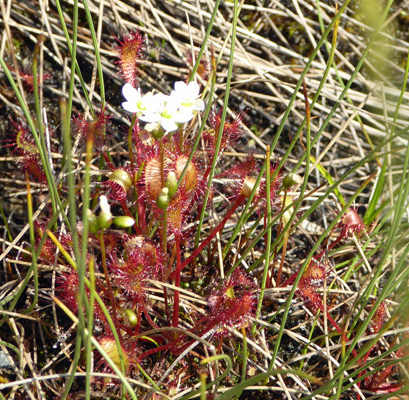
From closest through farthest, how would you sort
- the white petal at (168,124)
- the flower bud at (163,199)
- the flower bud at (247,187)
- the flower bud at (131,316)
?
the flower bud at (163,199) → the white petal at (168,124) → the flower bud at (131,316) → the flower bud at (247,187)

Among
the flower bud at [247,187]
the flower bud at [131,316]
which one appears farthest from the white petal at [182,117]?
the flower bud at [131,316]

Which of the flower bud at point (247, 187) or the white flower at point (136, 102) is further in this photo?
the flower bud at point (247, 187)

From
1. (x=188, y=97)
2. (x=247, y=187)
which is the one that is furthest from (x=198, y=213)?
(x=188, y=97)

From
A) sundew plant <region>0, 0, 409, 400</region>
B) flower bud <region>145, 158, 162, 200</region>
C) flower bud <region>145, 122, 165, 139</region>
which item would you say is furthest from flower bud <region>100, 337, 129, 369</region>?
flower bud <region>145, 122, 165, 139</region>

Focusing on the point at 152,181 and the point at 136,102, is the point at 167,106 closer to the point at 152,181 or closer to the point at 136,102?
the point at 136,102

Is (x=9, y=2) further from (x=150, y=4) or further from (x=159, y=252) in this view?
(x=159, y=252)

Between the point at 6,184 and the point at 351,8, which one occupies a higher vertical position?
the point at 351,8

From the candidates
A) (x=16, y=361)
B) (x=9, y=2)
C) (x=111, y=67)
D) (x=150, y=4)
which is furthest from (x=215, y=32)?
(x=16, y=361)

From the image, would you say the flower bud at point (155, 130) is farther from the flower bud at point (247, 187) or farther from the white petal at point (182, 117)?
the flower bud at point (247, 187)
